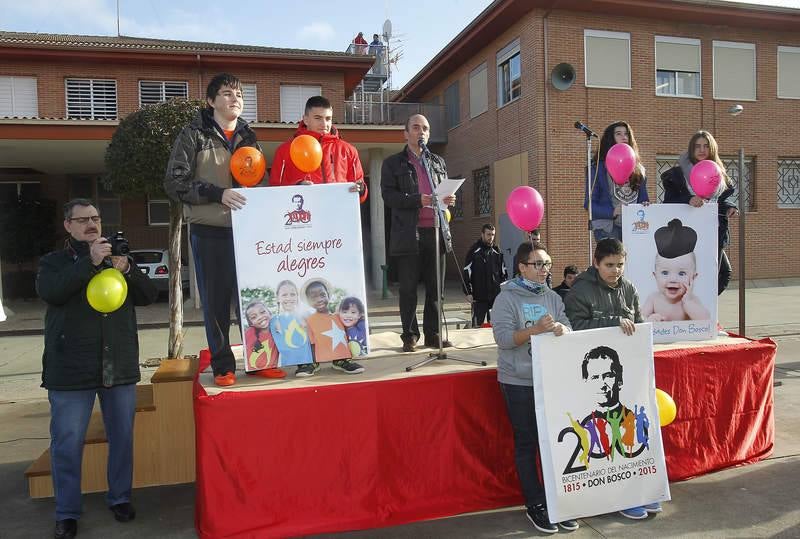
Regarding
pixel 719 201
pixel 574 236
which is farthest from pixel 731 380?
pixel 574 236

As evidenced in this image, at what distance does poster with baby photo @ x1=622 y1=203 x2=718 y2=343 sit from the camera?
4203mm

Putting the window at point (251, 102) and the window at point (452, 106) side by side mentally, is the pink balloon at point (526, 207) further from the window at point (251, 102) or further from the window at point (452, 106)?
the window at point (452, 106)

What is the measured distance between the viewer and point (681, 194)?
4.71m

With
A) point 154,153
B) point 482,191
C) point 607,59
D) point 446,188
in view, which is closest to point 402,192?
point 446,188

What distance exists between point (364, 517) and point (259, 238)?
5.18 ft

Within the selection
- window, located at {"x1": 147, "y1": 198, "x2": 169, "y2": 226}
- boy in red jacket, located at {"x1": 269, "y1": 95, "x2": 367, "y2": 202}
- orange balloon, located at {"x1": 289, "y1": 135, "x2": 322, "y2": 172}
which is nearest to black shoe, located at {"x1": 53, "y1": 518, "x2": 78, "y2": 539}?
boy in red jacket, located at {"x1": 269, "y1": 95, "x2": 367, "y2": 202}

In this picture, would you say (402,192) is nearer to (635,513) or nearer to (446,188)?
(446,188)

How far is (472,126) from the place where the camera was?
736 inches

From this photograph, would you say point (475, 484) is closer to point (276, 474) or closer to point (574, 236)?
point (276, 474)

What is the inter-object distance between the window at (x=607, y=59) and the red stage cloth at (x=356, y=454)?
1302cm

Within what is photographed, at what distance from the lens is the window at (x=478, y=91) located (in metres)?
17.8

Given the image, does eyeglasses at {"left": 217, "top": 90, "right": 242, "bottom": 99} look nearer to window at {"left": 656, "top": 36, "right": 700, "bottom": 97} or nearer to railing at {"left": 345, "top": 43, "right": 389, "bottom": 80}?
window at {"left": 656, "top": 36, "right": 700, "bottom": 97}

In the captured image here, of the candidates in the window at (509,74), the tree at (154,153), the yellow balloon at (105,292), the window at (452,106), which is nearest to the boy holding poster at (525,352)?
the yellow balloon at (105,292)

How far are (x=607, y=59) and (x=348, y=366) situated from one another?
1420 centimetres
